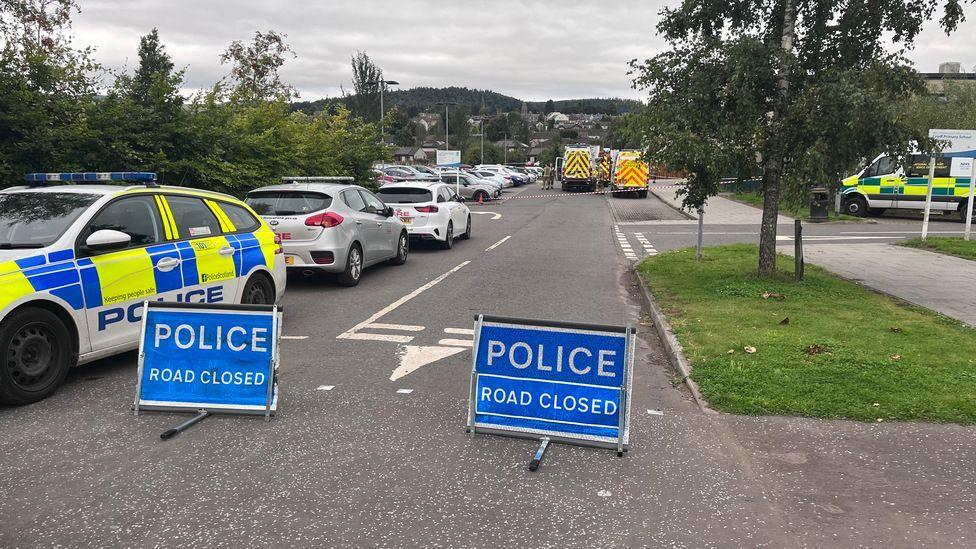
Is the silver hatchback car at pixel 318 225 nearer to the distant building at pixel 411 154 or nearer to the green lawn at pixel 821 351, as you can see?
the green lawn at pixel 821 351

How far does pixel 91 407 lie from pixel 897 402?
240 inches

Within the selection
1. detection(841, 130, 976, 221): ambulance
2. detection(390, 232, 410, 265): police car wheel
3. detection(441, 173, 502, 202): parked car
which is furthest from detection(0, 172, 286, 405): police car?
detection(441, 173, 502, 202): parked car

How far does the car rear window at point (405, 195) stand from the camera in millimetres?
15727

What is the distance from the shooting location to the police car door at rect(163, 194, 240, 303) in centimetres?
678

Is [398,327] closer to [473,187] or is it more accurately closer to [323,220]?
[323,220]

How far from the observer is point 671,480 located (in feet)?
14.0

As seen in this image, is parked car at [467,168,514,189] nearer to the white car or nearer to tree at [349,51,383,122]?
tree at [349,51,383,122]

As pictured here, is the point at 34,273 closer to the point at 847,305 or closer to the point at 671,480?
the point at 671,480

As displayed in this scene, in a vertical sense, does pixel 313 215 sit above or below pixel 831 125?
below

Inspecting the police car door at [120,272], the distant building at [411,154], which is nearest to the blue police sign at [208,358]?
the police car door at [120,272]

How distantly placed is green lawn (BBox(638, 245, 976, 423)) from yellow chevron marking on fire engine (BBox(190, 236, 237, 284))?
468cm

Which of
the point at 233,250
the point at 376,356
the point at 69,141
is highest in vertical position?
the point at 69,141

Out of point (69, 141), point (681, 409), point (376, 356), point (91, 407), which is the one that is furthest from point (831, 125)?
point (69, 141)

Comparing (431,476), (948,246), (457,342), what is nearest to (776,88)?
(457,342)
